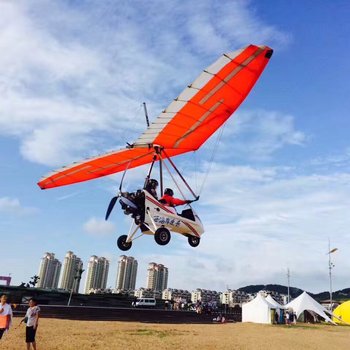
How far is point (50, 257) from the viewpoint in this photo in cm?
16650

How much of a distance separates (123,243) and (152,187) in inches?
106

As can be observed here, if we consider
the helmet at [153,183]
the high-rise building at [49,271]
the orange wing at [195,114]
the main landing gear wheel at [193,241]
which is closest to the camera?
the orange wing at [195,114]

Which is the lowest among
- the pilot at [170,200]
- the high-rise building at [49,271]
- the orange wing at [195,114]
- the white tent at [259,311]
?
the white tent at [259,311]

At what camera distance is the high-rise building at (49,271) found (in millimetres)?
163625

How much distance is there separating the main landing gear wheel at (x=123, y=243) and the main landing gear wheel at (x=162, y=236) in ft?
6.39

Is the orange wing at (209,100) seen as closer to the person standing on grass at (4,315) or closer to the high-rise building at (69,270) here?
the person standing on grass at (4,315)

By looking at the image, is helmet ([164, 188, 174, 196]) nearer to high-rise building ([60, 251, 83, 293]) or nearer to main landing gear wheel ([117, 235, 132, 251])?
main landing gear wheel ([117, 235, 132, 251])

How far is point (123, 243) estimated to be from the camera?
1549 cm

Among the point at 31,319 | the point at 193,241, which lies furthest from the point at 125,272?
the point at 31,319

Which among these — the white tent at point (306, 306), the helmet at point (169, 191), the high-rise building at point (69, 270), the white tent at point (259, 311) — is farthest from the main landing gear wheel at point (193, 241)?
the high-rise building at point (69, 270)

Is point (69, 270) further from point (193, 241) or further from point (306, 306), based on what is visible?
point (193, 241)

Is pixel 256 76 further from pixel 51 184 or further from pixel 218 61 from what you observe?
pixel 51 184

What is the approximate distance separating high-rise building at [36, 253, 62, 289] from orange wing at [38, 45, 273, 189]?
526 feet

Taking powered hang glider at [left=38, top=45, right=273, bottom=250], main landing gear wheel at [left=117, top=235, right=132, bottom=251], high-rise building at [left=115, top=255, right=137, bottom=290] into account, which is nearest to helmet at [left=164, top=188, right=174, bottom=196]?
powered hang glider at [left=38, top=45, right=273, bottom=250]
